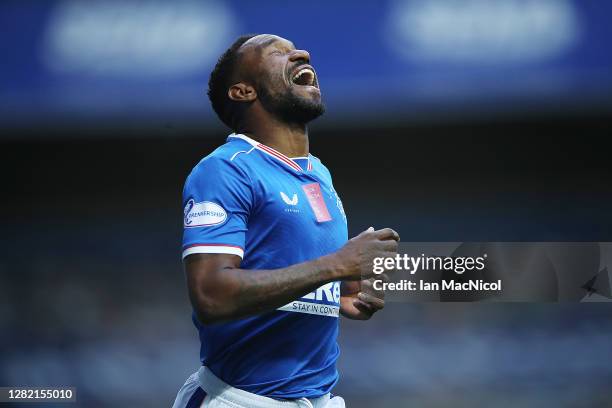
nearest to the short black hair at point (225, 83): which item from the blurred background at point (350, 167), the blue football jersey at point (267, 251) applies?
the blue football jersey at point (267, 251)

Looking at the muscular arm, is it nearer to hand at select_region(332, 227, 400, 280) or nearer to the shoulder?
hand at select_region(332, 227, 400, 280)

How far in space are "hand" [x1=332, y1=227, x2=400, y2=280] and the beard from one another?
53 centimetres

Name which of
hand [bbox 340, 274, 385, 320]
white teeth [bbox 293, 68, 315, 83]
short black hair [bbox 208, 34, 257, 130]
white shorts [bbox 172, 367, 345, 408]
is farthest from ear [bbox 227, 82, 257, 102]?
white shorts [bbox 172, 367, 345, 408]

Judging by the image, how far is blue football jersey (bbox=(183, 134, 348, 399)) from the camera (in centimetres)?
208

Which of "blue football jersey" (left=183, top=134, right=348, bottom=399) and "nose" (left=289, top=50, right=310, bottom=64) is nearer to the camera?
"blue football jersey" (left=183, top=134, right=348, bottom=399)

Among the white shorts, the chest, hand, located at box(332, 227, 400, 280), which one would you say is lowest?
the white shorts

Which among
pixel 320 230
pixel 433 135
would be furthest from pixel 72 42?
pixel 320 230

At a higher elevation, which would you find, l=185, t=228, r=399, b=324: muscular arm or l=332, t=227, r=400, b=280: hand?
l=332, t=227, r=400, b=280: hand

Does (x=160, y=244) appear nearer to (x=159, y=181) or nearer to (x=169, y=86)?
(x=159, y=181)

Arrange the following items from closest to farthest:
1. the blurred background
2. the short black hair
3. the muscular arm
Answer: the muscular arm
the short black hair
the blurred background

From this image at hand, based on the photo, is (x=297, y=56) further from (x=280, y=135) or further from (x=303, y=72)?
(x=280, y=135)

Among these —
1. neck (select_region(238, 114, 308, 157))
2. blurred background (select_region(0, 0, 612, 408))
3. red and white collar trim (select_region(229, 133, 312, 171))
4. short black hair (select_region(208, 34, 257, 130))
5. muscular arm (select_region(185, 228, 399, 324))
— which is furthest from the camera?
blurred background (select_region(0, 0, 612, 408))

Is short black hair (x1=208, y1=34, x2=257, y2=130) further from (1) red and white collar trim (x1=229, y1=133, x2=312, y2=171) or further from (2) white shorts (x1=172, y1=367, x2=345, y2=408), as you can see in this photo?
(2) white shorts (x1=172, y1=367, x2=345, y2=408)

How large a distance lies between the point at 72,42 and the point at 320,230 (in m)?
3.06
